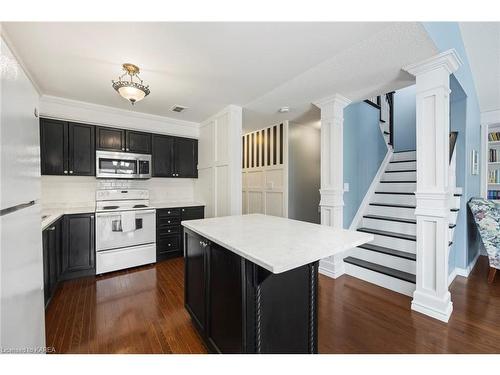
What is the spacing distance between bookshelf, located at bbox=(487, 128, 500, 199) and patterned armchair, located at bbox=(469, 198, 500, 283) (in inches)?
58.4

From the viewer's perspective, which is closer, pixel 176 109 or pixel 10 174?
pixel 10 174

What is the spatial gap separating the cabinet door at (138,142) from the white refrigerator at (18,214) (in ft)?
7.71

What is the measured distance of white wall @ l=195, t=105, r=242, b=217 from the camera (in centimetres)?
326

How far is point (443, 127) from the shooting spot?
1941mm

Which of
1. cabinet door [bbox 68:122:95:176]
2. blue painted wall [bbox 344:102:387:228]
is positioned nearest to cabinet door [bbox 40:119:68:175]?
cabinet door [bbox 68:122:95:176]

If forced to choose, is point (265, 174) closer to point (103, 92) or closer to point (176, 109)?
point (176, 109)

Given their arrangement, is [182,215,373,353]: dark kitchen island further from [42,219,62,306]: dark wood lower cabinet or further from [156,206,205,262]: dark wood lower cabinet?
[156,206,205,262]: dark wood lower cabinet

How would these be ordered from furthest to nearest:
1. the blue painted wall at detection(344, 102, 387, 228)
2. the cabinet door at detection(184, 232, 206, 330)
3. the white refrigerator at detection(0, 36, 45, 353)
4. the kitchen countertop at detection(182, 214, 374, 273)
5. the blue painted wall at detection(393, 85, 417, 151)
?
1. the blue painted wall at detection(393, 85, 417, 151)
2. the blue painted wall at detection(344, 102, 387, 228)
3. the cabinet door at detection(184, 232, 206, 330)
4. the kitchen countertop at detection(182, 214, 374, 273)
5. the white refrigerator at detection(0, 36, 45, 353)

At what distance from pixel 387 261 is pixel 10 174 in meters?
3.37

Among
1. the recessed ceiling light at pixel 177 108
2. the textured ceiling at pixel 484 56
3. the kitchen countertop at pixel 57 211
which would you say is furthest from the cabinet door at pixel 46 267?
the textured ceiling at pixel 484 56

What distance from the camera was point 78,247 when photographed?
110 inches

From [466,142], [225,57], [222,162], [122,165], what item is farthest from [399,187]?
[122,165]

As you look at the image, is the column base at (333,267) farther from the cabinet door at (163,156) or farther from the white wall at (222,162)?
the cabinet door at (163,156)
